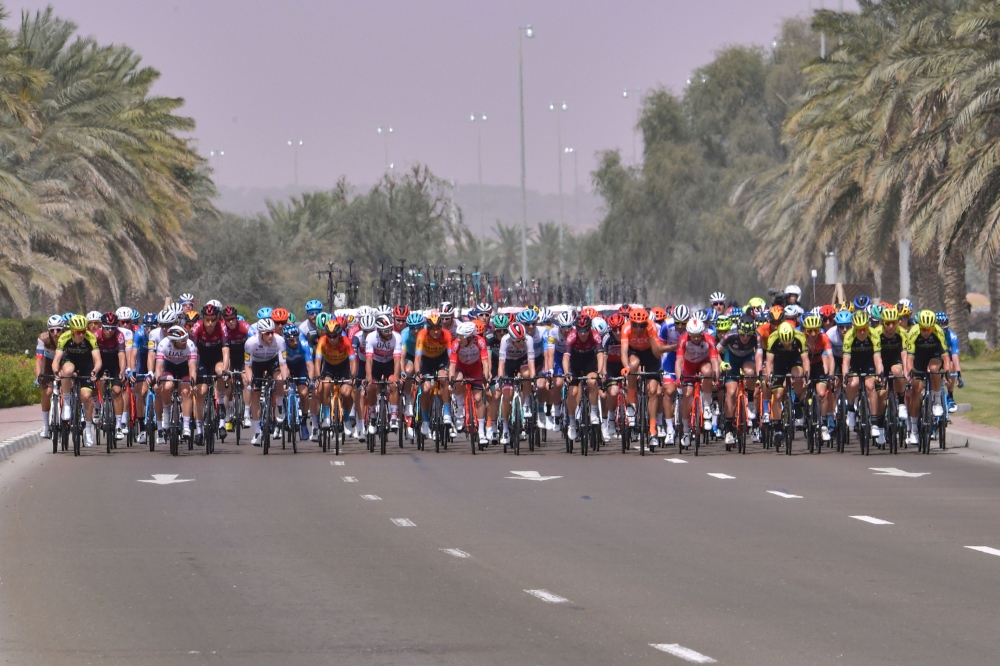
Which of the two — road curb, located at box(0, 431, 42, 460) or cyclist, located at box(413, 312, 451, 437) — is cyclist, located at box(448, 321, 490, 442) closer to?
cyclist, located at box(413, 312, 451, 437)

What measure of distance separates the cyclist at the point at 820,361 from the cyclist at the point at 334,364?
20.5 feet

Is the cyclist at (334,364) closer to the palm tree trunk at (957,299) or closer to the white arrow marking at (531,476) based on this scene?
the white arrow marking at (531,476)

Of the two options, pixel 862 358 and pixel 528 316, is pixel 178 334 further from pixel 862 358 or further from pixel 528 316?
pixel 862 358

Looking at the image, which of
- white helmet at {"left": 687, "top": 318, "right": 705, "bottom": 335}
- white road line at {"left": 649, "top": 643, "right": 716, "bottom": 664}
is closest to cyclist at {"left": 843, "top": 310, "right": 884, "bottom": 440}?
white helmet at {"left": 687, "top": 318, "right": 705, "bottom": 335}

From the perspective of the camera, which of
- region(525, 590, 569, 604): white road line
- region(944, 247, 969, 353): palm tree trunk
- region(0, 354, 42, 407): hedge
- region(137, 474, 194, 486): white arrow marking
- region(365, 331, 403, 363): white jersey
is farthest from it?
region(944, 247, 969, 353): palm tree trunk

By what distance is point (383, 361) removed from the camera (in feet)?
77.3

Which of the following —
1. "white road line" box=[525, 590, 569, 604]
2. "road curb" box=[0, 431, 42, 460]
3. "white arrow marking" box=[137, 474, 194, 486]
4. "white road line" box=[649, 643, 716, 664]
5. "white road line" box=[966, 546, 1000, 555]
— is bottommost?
"white road line" box=[649, 643, 716, 664]

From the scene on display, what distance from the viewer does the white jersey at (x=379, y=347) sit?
23297 millimetres

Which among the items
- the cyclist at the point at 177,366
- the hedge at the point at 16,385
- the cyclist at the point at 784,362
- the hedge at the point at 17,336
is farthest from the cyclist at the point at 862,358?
the hedge at the point at 17,336

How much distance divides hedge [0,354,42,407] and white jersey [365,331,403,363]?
11.8m

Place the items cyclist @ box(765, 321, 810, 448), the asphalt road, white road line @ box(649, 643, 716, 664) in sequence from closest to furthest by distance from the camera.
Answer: white road line @ box(649, 643, 716, 664) < the asphalt road < cyclist @ box(765, 321, 810, 448)

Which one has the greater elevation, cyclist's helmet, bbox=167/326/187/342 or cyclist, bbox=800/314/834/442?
cyclist's helmet, bbox=167/326/187/342

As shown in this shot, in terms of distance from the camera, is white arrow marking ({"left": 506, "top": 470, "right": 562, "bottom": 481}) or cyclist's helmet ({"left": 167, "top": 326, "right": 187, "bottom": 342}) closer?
white arrow marking ({"left": 506, "top": 470, "right": 562, "bottom": 481})

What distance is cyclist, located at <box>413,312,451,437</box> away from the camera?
23.1m
